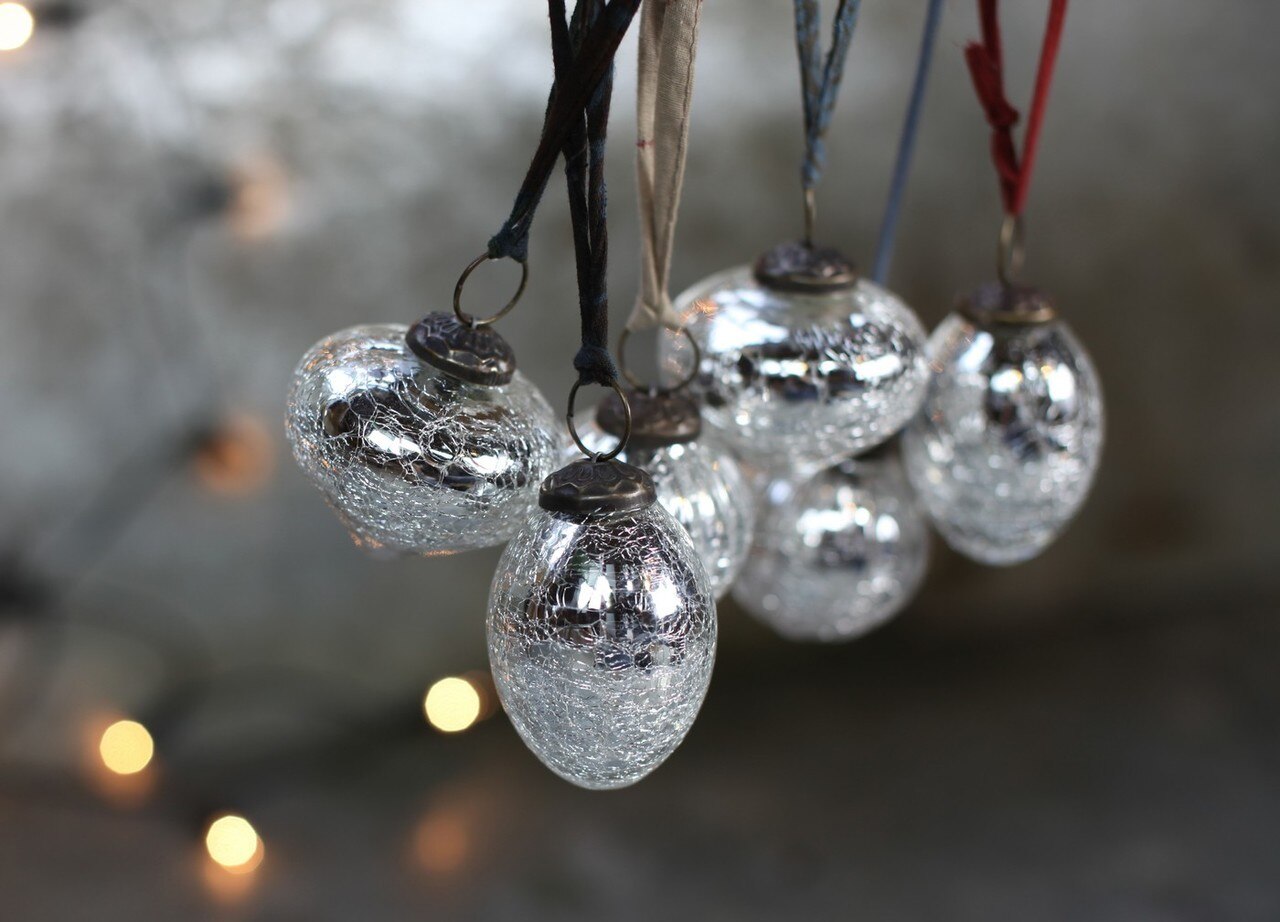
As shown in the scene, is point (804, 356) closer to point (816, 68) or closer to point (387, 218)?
point (816, 68)

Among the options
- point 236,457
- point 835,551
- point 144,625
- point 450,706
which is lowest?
point 450,706

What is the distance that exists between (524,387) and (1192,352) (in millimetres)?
1281

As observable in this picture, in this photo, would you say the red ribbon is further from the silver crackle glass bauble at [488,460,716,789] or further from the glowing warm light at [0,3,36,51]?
the glowing warm light at [0,3,36,51]

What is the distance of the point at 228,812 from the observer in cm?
120

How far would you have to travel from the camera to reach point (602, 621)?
1.22 feet

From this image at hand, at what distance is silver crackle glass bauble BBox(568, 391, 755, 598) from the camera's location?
0.48m

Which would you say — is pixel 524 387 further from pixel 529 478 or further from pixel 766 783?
pixel 766 783

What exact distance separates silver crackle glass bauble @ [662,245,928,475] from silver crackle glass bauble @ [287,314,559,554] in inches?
4.5

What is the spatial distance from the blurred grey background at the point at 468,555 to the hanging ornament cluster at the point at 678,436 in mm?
587

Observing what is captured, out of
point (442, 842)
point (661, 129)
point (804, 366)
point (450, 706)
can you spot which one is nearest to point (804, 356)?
point (804, 366)

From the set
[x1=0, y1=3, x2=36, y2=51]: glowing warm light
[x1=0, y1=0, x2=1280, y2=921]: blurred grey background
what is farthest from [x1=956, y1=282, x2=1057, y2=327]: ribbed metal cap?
[x1=0, y1=3, x2=36, y2=51]: glowing warm light

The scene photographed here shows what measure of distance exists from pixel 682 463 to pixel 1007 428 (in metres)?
0.19

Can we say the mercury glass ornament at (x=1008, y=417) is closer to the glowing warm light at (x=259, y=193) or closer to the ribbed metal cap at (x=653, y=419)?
the ribbed metal cap at (x=653, y=419)

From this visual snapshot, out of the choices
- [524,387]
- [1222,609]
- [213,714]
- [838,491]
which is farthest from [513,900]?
[1222,609]
